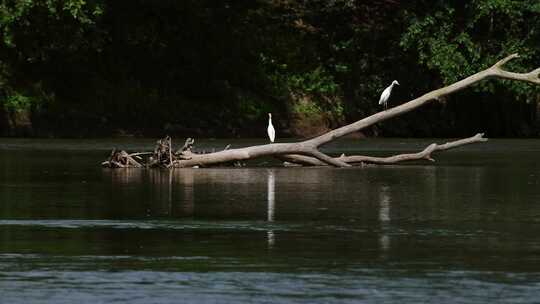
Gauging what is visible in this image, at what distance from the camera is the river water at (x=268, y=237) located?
13641 millimetres

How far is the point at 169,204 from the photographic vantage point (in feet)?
77.3

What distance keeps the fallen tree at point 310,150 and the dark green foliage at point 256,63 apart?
1995cm

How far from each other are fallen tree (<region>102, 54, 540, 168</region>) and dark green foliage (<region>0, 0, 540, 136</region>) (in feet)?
65.4

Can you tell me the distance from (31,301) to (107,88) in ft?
155

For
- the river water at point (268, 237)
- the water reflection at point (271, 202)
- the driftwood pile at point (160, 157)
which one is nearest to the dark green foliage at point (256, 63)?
the driftwood pile at point (160, 157)

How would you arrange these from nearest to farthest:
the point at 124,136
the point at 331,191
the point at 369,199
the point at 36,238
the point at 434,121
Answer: the point at 36,238 < the point at 369,199 < the point at 331,191 < the point at 124,136 < the point at 434,121

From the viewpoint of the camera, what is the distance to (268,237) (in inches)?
717

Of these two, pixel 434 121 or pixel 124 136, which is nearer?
pixel 124 136

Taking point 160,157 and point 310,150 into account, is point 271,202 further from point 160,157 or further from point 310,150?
point 160,157

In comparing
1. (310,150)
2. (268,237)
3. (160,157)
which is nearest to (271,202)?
(268,237)

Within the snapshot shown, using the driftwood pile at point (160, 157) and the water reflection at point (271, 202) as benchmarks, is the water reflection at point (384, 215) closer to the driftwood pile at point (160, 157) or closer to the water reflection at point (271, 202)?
the water reflection at point (271, 202)

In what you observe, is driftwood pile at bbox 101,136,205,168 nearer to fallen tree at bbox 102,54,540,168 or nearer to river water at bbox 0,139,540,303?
fallen tree at bbox 102,54,540,168

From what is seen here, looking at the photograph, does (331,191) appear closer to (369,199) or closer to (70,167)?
(369,199)

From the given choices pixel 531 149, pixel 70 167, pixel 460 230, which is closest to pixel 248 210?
pixel 460 230
